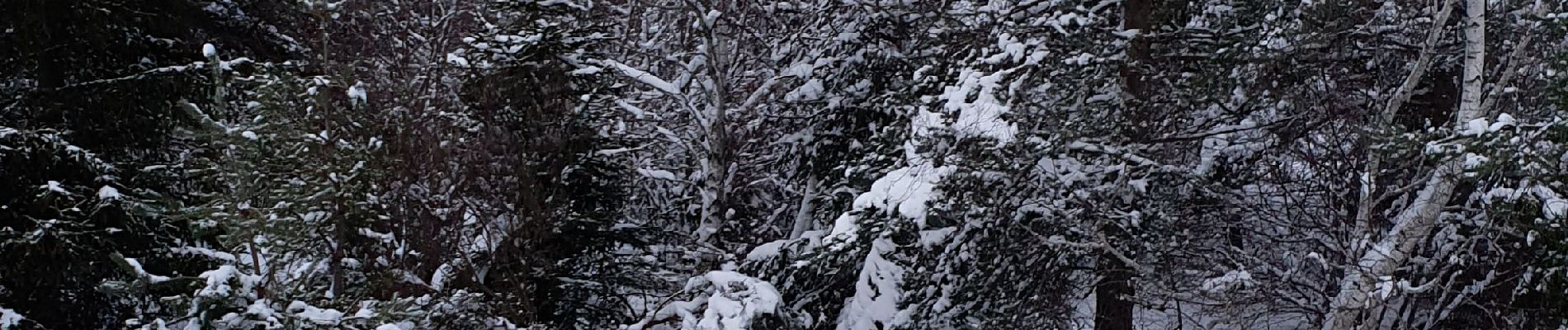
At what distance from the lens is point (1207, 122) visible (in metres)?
9.12

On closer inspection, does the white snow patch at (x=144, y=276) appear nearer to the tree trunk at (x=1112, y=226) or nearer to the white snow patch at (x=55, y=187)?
the white snow patch at (x=55, y=187)

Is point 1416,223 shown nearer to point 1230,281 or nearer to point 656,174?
point 1230,281

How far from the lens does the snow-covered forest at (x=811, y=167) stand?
7.43 m

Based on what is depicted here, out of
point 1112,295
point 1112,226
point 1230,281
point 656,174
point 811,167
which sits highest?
point 656,174

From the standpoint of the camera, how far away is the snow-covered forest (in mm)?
7430

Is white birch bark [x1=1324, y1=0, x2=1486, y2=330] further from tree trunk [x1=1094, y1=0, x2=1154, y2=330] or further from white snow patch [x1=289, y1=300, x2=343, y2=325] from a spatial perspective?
white snow patch [x1=289, y1=300, x2=343, y2=325]

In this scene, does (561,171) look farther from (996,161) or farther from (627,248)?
(996,161)

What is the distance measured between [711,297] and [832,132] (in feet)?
9.51

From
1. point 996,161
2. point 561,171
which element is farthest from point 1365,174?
point 561,171

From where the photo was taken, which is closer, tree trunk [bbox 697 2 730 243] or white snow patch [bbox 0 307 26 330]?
white snow patch [bbox 0 307 26 330]

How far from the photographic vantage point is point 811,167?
11531 millimetres

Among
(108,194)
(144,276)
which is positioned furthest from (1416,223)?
(108,194)

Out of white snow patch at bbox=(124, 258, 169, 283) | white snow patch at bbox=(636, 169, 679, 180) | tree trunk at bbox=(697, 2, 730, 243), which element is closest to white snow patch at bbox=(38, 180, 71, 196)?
white snow patch at bbox=(124, 258, 169, 283)

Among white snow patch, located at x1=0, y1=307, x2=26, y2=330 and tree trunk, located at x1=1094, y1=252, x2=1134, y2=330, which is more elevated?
white snow patch, located at x1=0, y1=307, x2=26, y2=330
